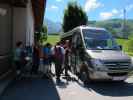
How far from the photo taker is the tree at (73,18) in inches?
1928

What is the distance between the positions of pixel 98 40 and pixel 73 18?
35026mm

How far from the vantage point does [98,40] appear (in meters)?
14.9

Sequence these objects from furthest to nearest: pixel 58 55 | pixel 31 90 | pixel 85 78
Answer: pixel 58 55
pixel 85 78
pixel 31 90

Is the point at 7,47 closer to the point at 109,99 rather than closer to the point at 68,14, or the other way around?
the point at 109,99

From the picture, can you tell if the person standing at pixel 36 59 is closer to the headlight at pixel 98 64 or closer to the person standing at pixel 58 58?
the person standing at pixel 58 58

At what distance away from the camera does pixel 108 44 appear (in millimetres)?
14797

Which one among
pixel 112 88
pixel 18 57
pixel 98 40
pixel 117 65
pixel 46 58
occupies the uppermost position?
pixel 98 40

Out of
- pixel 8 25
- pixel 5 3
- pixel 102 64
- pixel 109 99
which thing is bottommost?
pixel 109 99

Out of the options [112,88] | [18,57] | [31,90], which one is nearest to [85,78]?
[112,88]

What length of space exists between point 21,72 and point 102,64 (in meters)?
4.07

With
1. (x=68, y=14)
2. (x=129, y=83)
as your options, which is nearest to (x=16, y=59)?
(x=129, y=83)

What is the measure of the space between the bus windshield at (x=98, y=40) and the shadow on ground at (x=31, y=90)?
7.79ft

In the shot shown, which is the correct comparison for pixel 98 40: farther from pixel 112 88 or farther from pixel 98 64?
pixel 112 88

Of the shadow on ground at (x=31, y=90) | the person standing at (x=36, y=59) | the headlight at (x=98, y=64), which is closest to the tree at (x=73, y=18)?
the person standing at (x=36, y=59)
